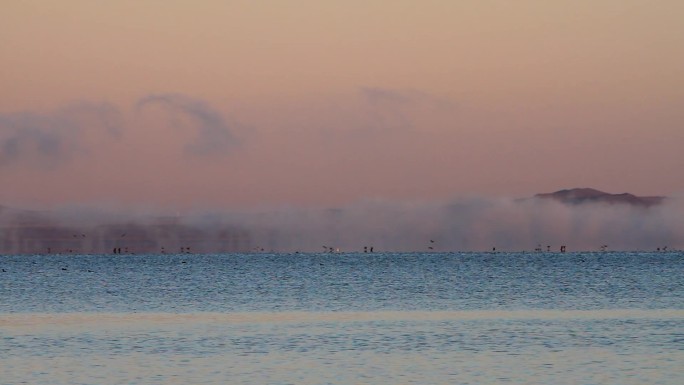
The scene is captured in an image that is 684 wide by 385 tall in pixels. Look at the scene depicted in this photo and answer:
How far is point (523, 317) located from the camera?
235ft

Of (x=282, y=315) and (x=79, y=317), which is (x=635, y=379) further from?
(x=79, y=317)

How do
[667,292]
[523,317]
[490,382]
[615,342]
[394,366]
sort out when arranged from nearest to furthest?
[490,382]
[394,366]
[615,342]
[523,317]
[667,292]

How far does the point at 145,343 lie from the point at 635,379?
23704 mm

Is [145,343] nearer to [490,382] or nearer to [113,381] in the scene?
[113,381]

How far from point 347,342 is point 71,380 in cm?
1589

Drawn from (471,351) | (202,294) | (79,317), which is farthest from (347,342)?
(202,294)

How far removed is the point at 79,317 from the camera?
73.8m

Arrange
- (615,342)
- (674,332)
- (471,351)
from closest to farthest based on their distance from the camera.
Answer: (471,351) → (615,342) → (674,332)

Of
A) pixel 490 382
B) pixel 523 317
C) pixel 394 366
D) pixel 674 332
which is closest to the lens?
pixel 490 382

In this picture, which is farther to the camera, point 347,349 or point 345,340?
point 345,340

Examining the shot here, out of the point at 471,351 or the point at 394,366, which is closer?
the point at 394,366

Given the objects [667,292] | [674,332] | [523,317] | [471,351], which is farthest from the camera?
[667,292]

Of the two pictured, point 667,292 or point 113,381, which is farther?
point 667,292

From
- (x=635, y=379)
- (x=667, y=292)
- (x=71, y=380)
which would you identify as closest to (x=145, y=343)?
(x=71, y=380)
